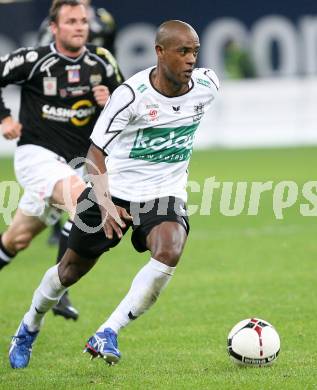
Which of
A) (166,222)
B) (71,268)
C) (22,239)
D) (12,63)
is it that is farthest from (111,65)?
(166,222)

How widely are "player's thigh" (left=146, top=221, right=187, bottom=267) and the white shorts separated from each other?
88.2 inches

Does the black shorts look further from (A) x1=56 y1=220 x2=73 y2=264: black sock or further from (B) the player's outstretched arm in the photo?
(A) x1=56 y1=220 x2=73 y2=264: black sock

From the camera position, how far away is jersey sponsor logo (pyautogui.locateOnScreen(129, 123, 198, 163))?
7.02 meters

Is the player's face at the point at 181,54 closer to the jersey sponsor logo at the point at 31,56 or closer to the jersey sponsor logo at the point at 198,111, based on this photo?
the jersey sponsor logo at the point at 198,111

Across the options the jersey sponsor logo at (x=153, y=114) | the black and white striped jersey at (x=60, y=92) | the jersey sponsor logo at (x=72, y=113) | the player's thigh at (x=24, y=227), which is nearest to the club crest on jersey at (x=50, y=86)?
the black and white striped jersey at (x=60, y=92)

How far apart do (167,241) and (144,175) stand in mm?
621

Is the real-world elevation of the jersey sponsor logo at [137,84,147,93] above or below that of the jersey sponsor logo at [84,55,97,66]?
above

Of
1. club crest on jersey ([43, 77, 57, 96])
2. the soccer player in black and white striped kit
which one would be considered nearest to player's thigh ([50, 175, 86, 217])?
the soccer player in black and white striped kit

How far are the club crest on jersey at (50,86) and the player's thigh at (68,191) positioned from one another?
867mm

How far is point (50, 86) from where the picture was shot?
Answer: 9172 millimetres

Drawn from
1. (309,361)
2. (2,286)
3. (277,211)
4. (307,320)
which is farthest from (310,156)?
(309,361)

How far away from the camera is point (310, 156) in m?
22.6

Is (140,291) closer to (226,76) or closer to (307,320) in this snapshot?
(307,320)

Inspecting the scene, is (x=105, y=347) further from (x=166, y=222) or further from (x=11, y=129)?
(x=11, y=129)
